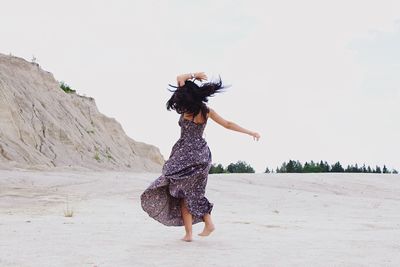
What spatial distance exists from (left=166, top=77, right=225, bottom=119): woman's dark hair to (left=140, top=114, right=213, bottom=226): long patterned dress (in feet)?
0.43

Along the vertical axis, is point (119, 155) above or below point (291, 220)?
above

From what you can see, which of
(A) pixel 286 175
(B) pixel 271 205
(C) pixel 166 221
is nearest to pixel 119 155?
(A) pixel 286 175

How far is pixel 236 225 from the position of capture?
739cm

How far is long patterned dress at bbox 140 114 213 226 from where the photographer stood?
5.66 meters

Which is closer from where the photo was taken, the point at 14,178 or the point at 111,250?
the point at 111,250

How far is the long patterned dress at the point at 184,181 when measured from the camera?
223 inches

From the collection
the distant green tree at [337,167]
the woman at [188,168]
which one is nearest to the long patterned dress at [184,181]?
the woman at [188,168]

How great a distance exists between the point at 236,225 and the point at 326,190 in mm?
7309

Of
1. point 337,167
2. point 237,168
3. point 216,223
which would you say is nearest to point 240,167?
point 237,168

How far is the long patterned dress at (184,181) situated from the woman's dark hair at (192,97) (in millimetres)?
131

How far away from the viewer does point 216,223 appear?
7.68 metres

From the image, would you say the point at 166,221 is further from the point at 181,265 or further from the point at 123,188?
the point at 123,188

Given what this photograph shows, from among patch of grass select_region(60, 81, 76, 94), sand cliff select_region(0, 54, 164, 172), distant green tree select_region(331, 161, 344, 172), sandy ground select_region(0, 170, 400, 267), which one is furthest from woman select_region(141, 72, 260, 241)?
patch of grass select_region(60, 81, 76, 94)

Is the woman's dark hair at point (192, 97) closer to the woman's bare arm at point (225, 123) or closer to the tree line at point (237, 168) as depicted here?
the woman's bare arm at point (225, 123)
